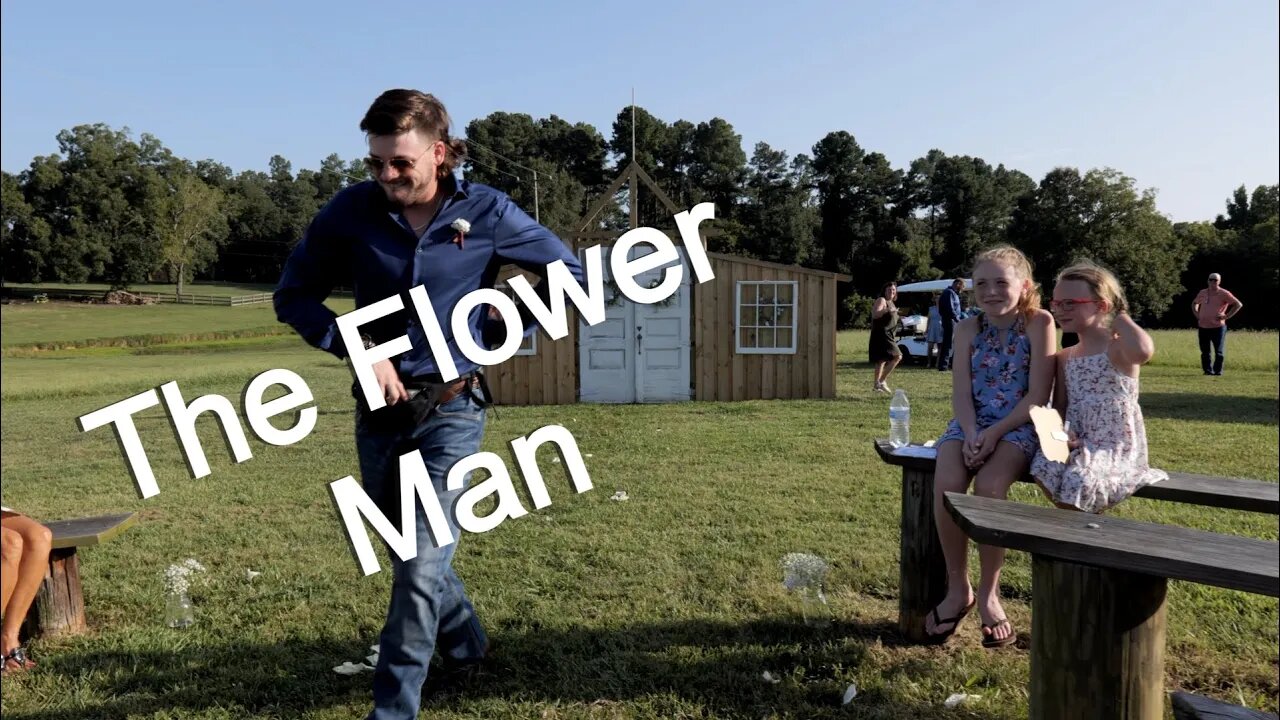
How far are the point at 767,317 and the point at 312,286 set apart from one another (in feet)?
34.6

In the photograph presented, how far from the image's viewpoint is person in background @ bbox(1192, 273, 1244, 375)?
4.72 metres

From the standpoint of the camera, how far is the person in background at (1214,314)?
4724 millimetres

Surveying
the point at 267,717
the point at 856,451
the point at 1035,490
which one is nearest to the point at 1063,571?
the point at 267,717

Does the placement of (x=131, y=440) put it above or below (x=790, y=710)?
above

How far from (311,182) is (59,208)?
13.5 meters

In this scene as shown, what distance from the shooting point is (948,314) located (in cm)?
1528

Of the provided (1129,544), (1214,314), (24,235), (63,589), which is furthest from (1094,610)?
(24,235)

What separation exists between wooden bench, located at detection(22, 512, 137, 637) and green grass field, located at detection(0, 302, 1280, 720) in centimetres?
10

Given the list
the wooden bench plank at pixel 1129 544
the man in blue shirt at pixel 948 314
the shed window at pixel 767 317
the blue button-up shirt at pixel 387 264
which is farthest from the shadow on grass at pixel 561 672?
the man in blue shirt at pixel 948 314

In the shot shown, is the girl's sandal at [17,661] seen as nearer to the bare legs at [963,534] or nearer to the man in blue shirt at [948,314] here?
the bare legs at [963,534]

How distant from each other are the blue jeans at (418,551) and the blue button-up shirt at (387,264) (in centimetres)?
18

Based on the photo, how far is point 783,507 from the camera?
17.4 feet

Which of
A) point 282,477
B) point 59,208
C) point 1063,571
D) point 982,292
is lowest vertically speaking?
point 282,477

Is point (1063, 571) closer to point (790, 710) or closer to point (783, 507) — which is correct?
point (790, 710)
